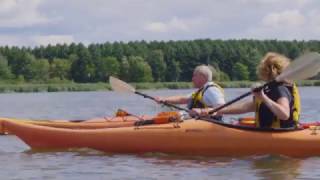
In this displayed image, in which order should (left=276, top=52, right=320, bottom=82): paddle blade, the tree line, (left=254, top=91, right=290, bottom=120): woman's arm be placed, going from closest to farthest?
(left=254, top=91, right=290, bottom=120): woman's arm < (left=276, top=52, right=320, bottom=82): paddle blade < the tree line

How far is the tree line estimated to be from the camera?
79625mm

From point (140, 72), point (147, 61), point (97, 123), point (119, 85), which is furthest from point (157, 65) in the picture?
point (97, 123)

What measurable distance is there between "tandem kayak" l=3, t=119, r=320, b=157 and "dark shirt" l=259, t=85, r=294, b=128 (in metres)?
0.09

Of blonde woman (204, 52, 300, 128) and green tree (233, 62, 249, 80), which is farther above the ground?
green tree (233, 62, 249, 80)

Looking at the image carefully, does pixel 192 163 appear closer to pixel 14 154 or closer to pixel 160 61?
pixel 14 154

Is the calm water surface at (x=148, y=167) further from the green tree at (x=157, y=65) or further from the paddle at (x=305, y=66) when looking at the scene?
the green tree at (x=157, y=65)

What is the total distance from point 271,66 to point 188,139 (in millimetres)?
1448

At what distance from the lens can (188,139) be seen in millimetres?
9328

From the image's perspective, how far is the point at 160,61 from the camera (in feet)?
273

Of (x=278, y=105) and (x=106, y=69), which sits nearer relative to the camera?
(x=278, y=105)

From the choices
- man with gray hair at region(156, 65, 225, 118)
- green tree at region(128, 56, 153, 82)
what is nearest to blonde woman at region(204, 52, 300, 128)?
man with gray hair at region(156, 65, 225, 118)

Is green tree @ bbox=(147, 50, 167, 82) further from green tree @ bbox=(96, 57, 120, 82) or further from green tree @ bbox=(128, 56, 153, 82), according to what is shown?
green tree @ bbox=(96, 57, 120, 82)

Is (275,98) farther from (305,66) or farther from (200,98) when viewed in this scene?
(200,98)

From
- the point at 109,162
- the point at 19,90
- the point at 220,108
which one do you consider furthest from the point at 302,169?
the point at 19,90
